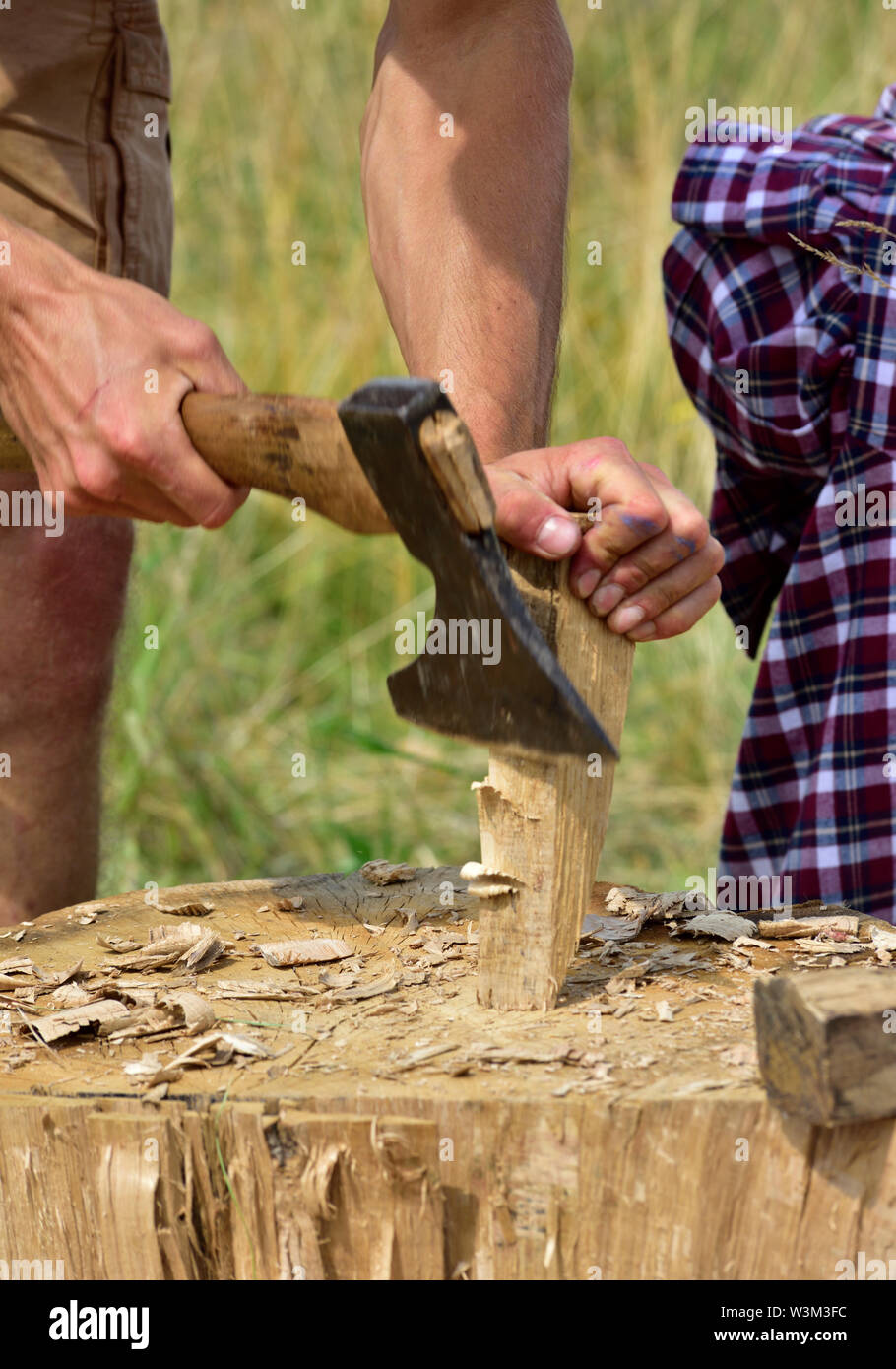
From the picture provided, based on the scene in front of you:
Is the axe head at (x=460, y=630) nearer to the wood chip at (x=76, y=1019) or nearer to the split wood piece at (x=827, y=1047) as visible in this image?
the split wood piece at (x=827, y=1047)

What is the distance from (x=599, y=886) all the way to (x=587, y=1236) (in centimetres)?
80

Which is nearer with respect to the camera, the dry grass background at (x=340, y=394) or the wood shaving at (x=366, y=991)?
the wood shaving at (x=366, y=991)

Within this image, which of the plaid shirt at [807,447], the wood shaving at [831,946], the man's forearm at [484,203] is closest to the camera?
the wood shaving at [831,946]

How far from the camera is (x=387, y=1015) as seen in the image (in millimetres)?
1682

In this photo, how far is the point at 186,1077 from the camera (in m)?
1.52

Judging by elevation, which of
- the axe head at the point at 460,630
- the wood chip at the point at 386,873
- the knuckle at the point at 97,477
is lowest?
the wood chip at the point at 386,873

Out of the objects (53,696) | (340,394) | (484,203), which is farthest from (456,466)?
(340,394)

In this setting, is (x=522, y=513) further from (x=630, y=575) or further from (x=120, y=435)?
(x=120, y=435)

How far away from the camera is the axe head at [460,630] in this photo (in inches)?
55.2

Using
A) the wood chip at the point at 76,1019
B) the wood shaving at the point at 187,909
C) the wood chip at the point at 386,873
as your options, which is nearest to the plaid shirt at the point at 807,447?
the wood chip at the point at 386,873

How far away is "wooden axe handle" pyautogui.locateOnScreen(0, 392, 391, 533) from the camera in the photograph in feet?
5.08

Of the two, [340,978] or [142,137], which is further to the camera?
[142,137]

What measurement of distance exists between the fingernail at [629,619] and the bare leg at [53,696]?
1302 mm

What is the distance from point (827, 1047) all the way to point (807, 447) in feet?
4.58
